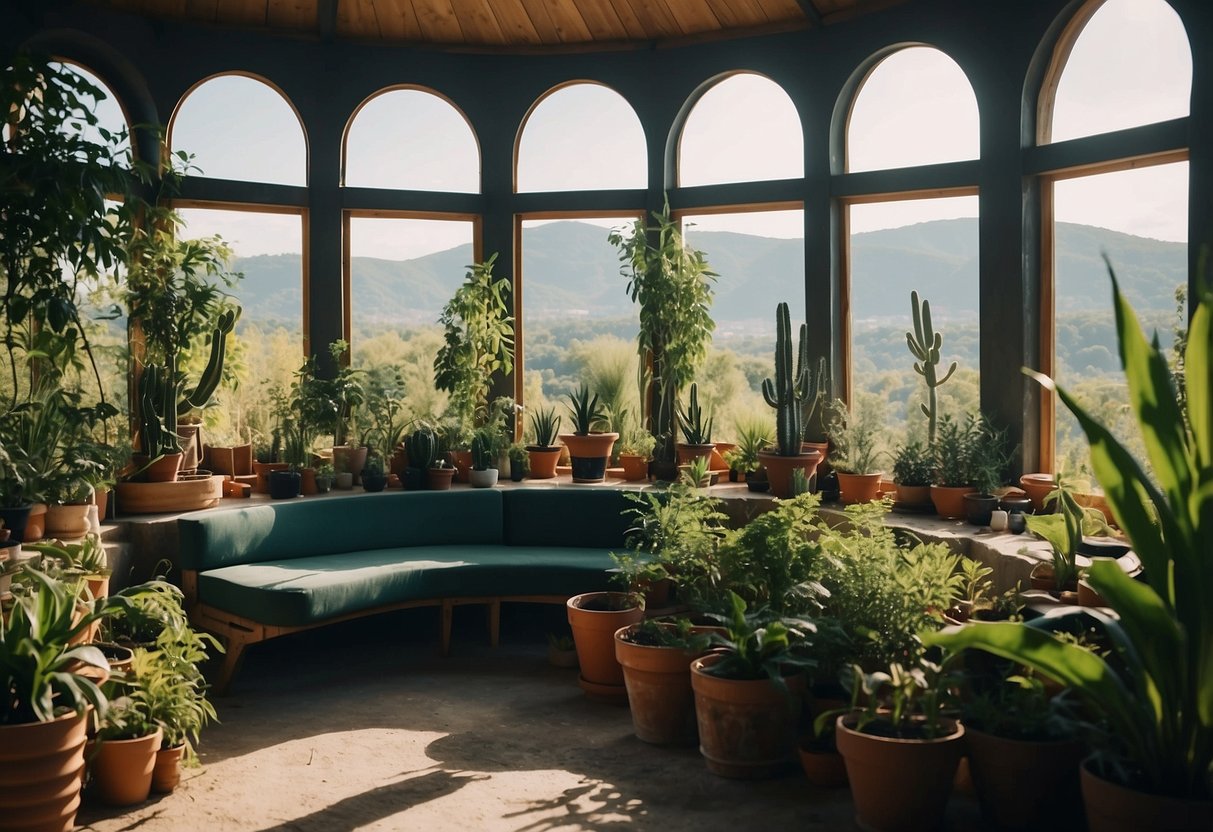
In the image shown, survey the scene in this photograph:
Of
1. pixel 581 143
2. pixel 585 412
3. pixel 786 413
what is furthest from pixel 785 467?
pixel 581 143

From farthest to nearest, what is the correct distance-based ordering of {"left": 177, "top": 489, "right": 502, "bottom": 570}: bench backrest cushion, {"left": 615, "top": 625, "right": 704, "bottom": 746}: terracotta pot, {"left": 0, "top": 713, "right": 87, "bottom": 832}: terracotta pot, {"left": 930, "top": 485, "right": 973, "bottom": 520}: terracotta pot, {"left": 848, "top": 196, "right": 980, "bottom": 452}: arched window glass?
{"left": 848, "top": 196, "right": 980, "bottom": 452}: arched window glass, {"left": 930, "top": 485, "right": 973, "bottom": 520}: terracotta pot, {"left": 177, "top": 489, "right": 502, "bottom": 570}: bench backrest cushion, {"left": 615, "top": 625, "right": 704, "bottom": 746}: terracotta pot, {"left": 0, "top": 713, "right": 87, "bottom": 832}: terracotta pot

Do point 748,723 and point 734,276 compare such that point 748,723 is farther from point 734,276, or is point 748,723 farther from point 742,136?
point 742,136

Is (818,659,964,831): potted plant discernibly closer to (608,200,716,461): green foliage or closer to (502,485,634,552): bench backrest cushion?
(502,485,634,552): bench backrest cushion

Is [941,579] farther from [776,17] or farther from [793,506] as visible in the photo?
[776,17]

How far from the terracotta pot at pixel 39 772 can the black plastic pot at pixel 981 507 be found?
431cm

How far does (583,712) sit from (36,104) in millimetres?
3793

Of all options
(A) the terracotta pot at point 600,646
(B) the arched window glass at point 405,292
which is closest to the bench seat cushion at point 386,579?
(A) the terracotta pot at point 600,646

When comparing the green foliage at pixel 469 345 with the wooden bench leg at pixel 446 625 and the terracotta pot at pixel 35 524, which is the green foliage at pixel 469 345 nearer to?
the wooden bench leg at pixel 446 625

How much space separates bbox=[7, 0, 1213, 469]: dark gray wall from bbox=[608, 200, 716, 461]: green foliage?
421 millimetres

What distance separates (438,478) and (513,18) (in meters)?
3.16

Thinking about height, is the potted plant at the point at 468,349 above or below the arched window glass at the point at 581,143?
below

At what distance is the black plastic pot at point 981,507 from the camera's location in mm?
5633

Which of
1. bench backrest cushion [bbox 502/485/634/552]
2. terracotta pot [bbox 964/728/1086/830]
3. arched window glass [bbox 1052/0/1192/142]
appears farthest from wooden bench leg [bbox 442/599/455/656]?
arched window glass [bbox 1052/0/1192/142]

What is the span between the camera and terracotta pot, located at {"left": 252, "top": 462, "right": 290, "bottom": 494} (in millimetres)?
6578
